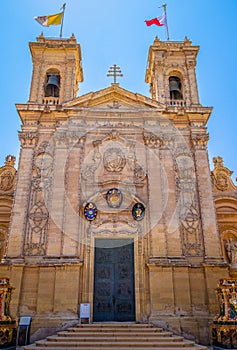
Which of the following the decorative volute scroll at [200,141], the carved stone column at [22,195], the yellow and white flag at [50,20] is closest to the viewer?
the carved stone column at [22,195]

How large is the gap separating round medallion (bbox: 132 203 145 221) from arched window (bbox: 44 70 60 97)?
810 centimetres

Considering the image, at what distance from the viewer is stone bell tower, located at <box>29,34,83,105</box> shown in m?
17.2

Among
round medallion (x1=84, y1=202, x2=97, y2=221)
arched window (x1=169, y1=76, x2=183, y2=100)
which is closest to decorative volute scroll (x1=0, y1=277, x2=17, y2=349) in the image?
round medallion (x1=84, y1=202, x2=97, y2=221)

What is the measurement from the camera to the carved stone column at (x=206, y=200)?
13422 mm

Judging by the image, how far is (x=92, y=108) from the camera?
1633 cm

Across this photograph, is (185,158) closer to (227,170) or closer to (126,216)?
(227,170)

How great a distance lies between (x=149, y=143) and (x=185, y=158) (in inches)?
71.9

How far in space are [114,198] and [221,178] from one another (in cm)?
552

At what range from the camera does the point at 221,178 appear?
16.0m

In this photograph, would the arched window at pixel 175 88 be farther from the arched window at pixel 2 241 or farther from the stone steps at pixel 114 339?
the stone steps at pixel 114 339

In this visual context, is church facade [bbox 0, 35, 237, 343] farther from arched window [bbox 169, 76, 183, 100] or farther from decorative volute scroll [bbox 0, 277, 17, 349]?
decorative volute scroll [bbox 0, 277, 17, 349]

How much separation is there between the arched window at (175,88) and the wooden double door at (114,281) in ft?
28.7

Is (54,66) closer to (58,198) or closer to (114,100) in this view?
(114,100)

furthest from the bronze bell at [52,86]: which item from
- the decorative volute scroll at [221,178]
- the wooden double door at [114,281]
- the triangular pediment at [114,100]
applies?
the decorative volute scroll at [221,178]
